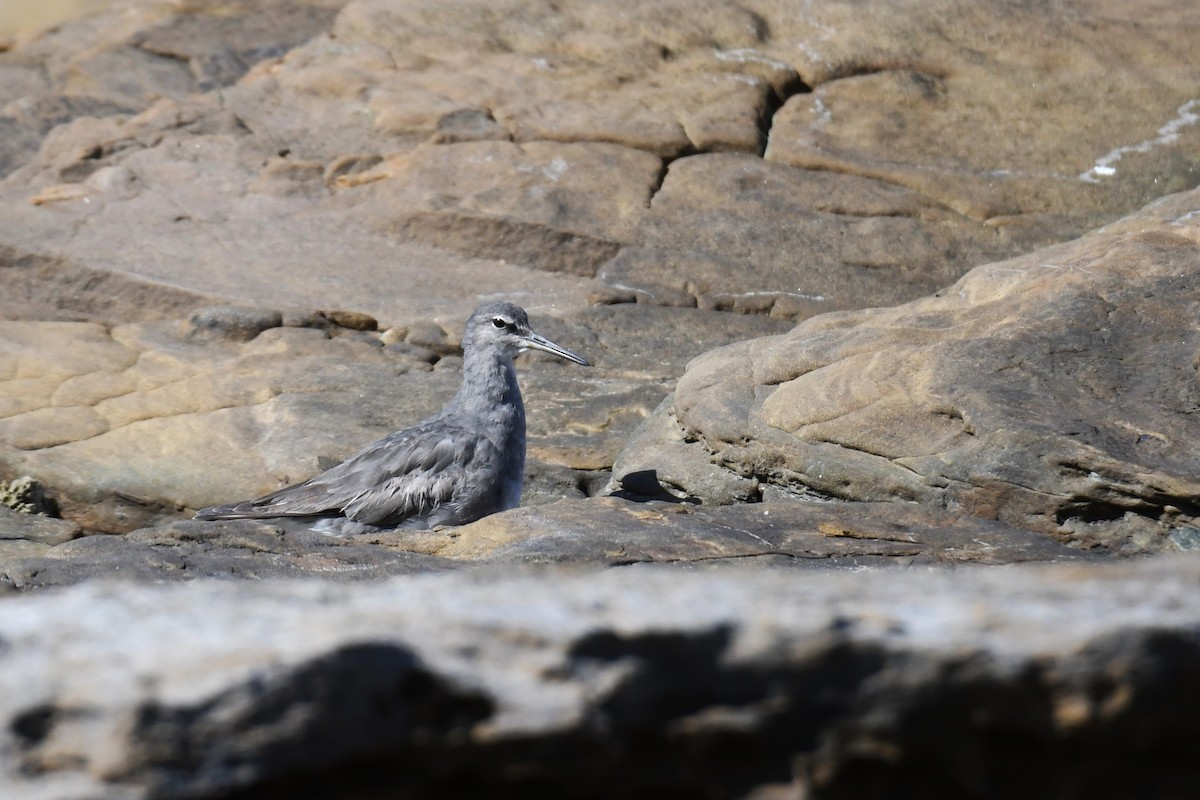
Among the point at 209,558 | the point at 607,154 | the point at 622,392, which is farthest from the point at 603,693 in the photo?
the point at 607,154

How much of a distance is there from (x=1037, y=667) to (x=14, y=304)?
33.6 feet

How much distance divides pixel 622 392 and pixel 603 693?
7383 millimetres

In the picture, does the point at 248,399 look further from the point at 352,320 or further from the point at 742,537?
the point at 742,537

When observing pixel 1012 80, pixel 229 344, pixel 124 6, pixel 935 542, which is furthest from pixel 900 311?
pixel 124 6

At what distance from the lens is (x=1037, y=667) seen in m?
2.66

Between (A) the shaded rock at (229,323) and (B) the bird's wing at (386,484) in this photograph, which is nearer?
(B) the bird's wing at (386,484)

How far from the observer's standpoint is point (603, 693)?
261cm

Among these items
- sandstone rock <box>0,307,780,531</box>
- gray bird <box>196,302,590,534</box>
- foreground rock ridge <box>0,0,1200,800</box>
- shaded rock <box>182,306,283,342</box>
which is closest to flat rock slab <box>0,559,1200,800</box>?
foreground rock ridge <box>0,0,1200,800</box>

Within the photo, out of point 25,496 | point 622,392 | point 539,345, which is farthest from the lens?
point 622,392

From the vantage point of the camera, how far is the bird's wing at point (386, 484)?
26.0 feet

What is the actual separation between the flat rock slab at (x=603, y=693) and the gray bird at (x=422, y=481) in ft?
16.6

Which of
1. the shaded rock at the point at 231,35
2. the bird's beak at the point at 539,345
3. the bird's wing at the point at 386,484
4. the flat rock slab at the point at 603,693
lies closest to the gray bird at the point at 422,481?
the bird's wing at the point at 386,484

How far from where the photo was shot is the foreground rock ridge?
2625 mm

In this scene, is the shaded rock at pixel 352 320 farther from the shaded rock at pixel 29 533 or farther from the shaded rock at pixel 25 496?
the shaded rock at pixel 29 533
